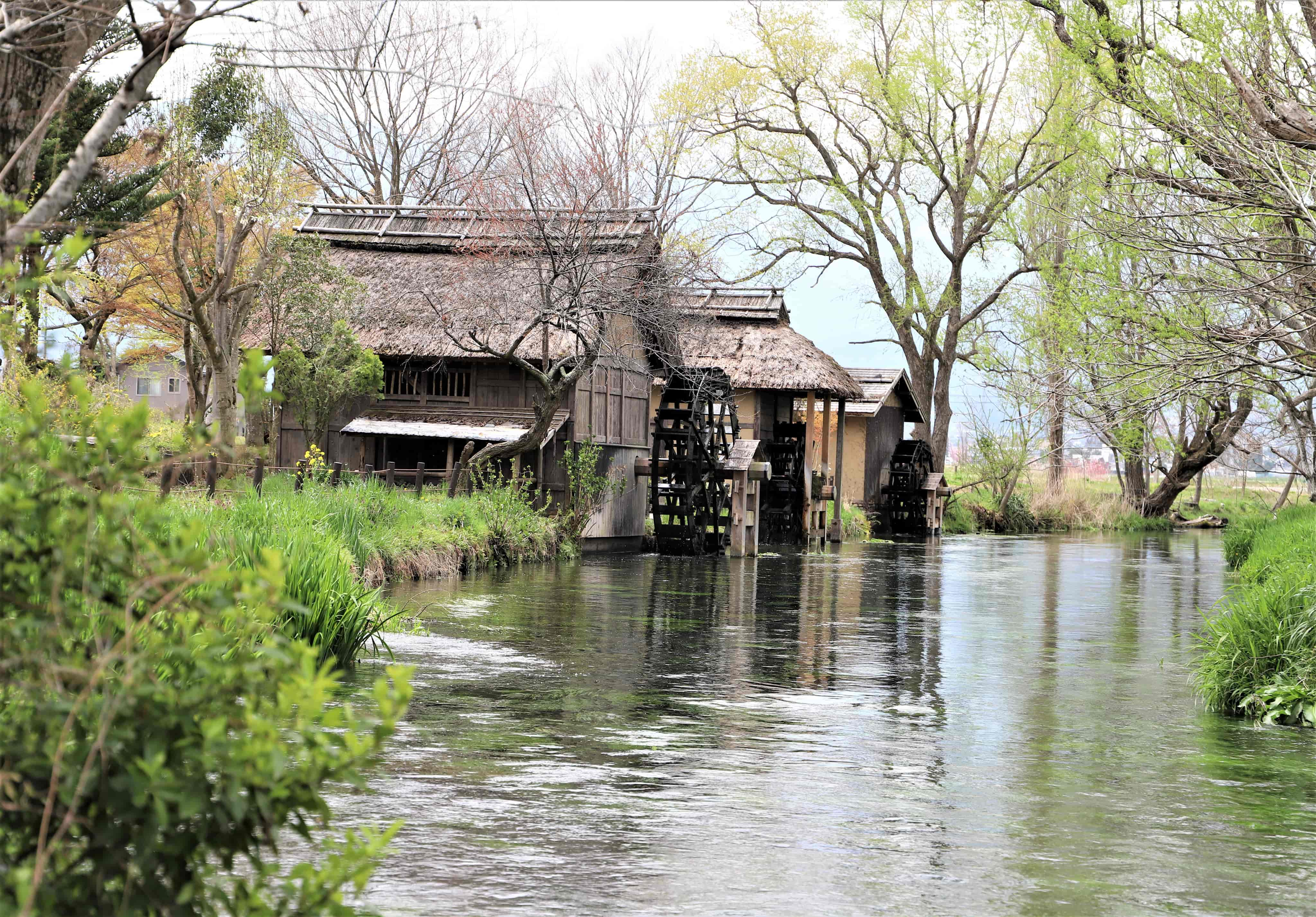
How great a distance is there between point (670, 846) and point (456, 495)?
16833 mm

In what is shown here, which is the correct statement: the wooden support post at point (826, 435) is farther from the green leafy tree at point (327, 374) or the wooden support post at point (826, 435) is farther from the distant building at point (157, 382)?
the distant building at point (157, 382)

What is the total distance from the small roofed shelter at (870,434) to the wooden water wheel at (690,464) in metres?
11.1

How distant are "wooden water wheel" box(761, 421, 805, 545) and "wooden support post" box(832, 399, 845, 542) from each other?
0.91 metres

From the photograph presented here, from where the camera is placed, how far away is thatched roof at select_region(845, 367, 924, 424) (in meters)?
38.0

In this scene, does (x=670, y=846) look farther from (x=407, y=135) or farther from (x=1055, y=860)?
(x=407, y=135)

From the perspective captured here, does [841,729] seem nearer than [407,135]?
Yes

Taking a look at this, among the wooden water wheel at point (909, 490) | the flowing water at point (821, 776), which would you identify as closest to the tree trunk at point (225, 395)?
the flowing water at point (821, 776)

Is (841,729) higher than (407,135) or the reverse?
the reverse

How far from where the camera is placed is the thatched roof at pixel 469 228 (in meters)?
22.5

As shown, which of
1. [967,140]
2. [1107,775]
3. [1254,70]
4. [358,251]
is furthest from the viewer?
[967,140]

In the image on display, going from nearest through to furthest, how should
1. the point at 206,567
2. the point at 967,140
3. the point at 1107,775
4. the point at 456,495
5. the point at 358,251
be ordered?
the point at 206,567 < the point at 1107,775 < the point at 456,495 < the point at 358,251 < the point at 967,140

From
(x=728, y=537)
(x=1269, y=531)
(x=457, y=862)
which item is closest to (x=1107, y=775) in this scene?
(x=457, y=862)

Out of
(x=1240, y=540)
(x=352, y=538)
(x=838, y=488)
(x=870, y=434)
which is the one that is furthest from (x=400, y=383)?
(x=870, y=434)

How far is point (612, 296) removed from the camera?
23.0 m
